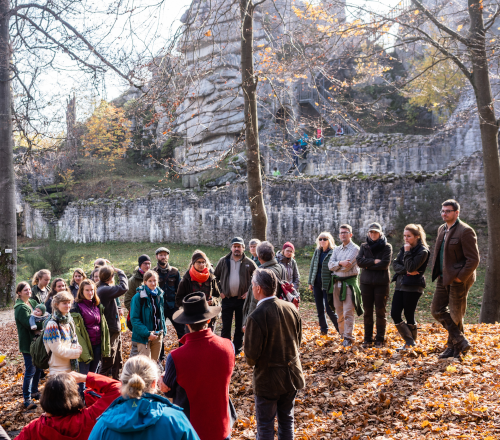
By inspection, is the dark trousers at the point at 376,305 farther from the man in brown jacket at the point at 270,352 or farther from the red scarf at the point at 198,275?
the man in brown jacket at the point at 270,352

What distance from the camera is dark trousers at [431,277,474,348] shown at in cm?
540

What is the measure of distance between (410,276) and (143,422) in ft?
15.7

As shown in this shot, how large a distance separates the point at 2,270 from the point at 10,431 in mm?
9616

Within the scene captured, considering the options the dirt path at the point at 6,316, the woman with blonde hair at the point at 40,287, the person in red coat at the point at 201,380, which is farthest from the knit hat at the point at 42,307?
the dirt path at the point at 6,316

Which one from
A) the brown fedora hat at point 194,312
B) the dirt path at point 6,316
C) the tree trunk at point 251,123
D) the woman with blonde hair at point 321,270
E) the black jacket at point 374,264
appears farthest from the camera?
the dirt path at point 6,316

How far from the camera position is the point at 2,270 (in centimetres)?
1345

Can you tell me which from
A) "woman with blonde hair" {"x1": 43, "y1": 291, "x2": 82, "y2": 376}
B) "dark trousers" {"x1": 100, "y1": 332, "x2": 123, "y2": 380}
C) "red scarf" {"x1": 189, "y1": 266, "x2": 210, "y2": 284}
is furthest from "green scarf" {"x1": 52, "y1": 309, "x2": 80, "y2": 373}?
"red scarf" {"x1": 189, "y1": 266, "x2": 210, "y2": 284}

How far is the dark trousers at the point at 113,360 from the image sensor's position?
5.65 m

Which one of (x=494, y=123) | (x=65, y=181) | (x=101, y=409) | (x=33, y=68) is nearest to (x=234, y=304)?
(x=101, y=409)

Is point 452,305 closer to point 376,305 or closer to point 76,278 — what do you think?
point 376,305

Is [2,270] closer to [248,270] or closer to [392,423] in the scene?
[248,270]

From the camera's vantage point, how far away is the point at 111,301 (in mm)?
5926

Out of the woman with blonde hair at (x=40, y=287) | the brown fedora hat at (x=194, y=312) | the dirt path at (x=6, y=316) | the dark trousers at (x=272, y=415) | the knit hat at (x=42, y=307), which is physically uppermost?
the brown fedora hat at (x=194, y=312)

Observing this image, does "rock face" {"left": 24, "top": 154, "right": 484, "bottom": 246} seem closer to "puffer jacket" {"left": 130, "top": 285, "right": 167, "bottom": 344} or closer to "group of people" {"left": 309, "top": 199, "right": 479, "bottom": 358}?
"group of people" {"left": 309, "top": 199, "right": 479, "bottom": 358}
